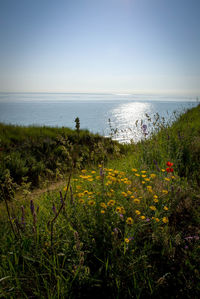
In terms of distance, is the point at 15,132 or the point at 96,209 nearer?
the point at 96,209

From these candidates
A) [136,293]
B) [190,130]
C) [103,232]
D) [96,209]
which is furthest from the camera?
[190,130]

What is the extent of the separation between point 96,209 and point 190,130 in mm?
4011

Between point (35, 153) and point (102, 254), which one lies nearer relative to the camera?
point (102, 254)

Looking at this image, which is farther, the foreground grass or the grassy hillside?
the grassy hillside

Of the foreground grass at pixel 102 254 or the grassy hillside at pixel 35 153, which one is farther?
the grassy hillside at pixel 35 153

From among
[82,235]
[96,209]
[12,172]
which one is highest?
[96,209]

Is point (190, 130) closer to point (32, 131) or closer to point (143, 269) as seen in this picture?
point (143, 269)

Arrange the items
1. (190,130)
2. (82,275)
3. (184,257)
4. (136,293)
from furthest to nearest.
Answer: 1. (190,130)
2. (184,257)
3. (82,275)
4. (136,293)

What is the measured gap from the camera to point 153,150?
14.3 ft

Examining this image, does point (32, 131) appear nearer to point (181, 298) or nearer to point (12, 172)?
point (12, 172)

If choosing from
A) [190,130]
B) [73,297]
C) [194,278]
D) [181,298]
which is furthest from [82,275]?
[190,130]

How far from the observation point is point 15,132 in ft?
24.6

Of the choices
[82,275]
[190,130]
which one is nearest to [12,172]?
[82,275]

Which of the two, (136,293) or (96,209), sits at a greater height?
(96,209)
